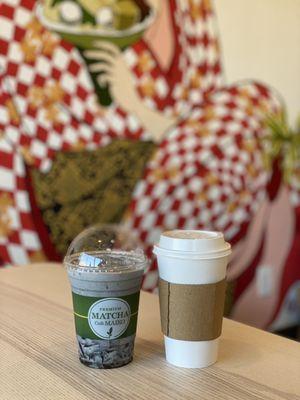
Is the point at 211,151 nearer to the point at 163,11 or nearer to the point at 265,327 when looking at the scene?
the point at 163,11

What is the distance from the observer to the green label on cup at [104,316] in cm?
76

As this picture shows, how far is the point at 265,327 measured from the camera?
2861 mm

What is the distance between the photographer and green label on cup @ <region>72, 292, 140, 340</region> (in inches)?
29.8

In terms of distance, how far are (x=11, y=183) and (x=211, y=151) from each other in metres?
1.01

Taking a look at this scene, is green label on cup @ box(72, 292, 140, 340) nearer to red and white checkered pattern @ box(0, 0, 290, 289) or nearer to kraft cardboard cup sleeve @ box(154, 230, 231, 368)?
kraft cardboard cup sleeve @ box(154, 230, 231, 368)

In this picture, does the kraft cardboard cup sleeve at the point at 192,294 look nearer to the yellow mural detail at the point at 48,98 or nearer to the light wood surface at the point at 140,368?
→ the light wood surface at the point at 140,368

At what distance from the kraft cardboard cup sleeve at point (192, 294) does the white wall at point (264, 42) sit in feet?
6.35

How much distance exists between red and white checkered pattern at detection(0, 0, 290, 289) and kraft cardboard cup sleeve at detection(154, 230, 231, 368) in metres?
1.26

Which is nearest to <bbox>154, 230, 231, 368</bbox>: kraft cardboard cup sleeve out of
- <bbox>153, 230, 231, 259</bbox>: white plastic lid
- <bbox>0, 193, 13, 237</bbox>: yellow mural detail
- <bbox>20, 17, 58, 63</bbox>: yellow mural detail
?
<bbox>153, 230, 231, 259</bbox>: white plastic lid

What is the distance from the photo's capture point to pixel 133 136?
2.20 meters

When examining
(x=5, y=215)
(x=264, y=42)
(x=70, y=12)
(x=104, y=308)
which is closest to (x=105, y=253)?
(x=104, y=308)

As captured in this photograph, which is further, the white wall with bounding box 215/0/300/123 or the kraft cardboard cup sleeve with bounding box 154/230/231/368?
the white wall with bounding box 215/0/300/123

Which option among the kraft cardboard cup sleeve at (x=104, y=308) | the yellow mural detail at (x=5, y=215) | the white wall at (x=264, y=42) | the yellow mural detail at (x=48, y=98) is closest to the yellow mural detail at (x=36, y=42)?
the yellow mural detail at (x=48, y=98)

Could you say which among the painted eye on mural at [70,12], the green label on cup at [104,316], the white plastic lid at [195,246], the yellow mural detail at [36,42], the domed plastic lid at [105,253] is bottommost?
the green label on cup at [104,316]
